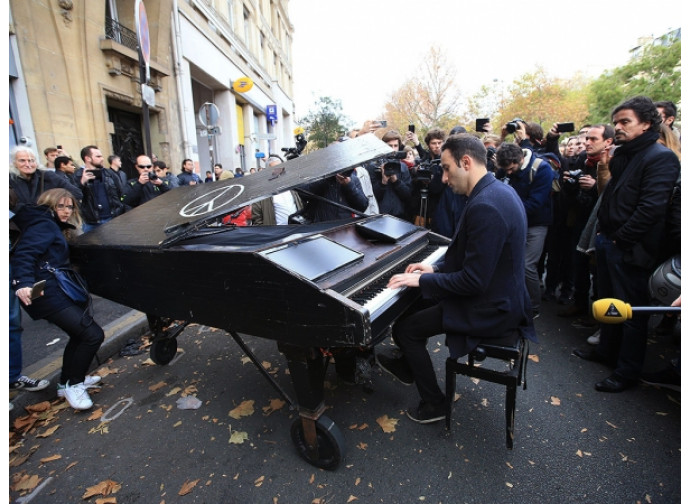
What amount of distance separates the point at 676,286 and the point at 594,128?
1.96 meters

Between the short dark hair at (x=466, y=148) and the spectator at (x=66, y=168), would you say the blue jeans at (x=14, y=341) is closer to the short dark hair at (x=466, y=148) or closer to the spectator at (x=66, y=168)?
the spectator at (x=66, y=168)

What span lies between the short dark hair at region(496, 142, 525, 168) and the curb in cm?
457

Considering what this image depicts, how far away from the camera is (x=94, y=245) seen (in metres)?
2.65

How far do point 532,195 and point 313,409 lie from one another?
11.2 feet

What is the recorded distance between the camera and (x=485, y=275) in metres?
2.01

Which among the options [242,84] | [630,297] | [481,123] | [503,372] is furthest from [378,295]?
[242,84]

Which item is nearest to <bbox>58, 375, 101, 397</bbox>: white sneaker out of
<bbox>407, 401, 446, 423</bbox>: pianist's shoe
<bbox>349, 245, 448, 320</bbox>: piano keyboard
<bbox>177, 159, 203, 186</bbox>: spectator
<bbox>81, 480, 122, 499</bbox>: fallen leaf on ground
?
<bbox>81, 480, 122, 499</bbox>: fallen leaf on ground

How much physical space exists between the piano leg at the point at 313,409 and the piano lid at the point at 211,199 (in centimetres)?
93

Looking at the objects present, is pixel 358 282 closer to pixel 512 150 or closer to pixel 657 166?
pixel 657 166

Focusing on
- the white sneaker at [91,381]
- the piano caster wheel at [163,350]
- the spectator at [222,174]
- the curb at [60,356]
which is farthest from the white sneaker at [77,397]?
the spectator at [222,174]

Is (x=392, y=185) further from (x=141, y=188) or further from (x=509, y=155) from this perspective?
(x=141, y=188)

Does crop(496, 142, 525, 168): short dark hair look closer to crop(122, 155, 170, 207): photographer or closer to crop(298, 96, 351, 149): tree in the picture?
crop(122, 155, 170, 207): photographer

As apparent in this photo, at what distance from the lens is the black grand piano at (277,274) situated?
1799mm

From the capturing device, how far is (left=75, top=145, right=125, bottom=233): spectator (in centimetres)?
547
